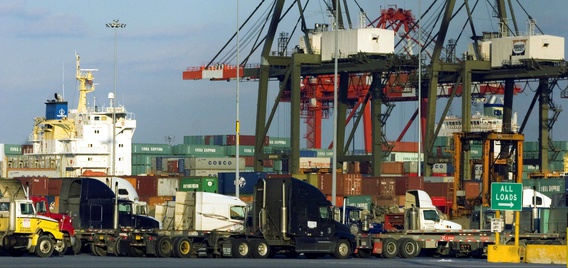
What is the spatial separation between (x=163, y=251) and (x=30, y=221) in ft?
14.7

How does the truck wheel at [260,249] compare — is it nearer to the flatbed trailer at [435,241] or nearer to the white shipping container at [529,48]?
the flatbed trailer at [435,241]

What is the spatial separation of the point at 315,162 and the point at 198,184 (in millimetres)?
42147

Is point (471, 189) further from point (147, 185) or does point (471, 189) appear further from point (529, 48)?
point (147, 185)

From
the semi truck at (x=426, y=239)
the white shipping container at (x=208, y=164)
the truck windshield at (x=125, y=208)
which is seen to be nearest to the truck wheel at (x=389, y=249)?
the semi truck at (x=426, y=239)

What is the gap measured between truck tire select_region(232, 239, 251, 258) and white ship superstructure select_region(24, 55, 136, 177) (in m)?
49.9

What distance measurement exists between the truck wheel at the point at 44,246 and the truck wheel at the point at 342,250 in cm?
943

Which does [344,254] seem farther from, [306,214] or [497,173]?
[497,173]

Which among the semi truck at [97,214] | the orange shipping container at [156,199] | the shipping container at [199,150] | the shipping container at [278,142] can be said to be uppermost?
the shipping container at [278,142]

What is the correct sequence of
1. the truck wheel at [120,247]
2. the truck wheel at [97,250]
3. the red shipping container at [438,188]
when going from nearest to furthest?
the truck wheel at [120,247] < the truck wheel at [97,250] < the red shipping container at [438,188]

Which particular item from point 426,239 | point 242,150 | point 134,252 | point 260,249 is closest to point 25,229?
point 134,252

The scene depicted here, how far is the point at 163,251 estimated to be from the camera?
126ft

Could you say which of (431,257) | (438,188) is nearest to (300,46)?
(438,188)

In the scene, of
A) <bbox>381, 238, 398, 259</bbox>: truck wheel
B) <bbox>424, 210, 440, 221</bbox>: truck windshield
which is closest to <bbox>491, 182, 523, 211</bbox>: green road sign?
<bbox>381, 238, 398, 259</bbox>: truck wheel

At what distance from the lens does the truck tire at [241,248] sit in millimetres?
37875
